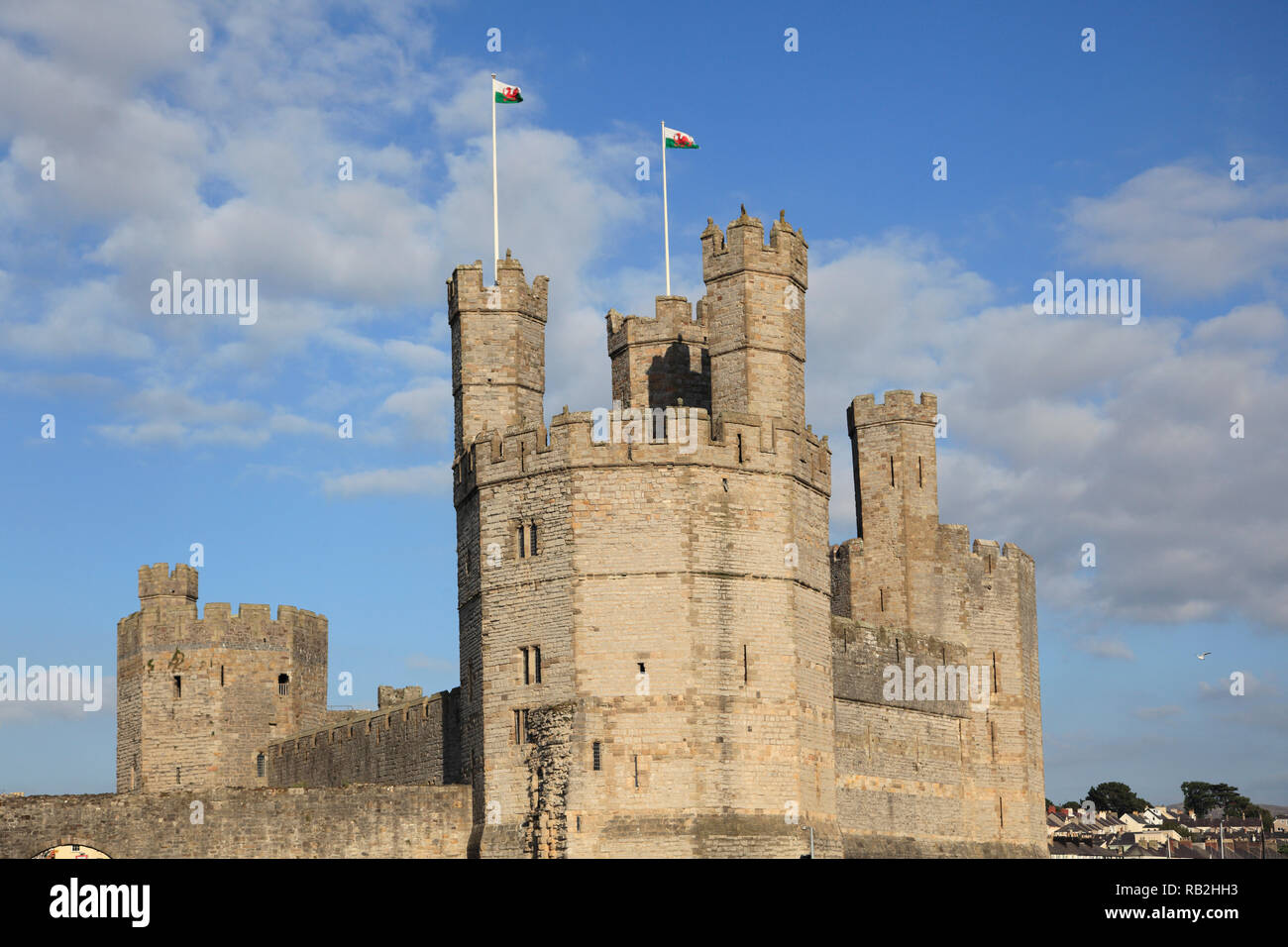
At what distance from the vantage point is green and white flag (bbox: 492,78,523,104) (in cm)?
→ 5119

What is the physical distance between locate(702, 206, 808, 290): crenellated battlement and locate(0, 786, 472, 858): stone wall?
50.4ft

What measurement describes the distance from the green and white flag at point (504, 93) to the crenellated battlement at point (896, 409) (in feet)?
58.8

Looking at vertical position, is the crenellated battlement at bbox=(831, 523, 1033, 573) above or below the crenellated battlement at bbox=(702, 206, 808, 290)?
below

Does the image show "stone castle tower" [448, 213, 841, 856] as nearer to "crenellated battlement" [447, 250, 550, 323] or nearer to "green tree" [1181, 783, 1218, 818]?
"crenellated battlement" [447, 250, 550, 323]

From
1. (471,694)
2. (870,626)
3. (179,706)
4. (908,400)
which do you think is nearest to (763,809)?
(471,694)

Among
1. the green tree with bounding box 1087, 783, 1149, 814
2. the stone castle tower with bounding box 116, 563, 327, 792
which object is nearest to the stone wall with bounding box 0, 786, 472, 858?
the stone castle tower with bounding box 116, 563, 327, 792

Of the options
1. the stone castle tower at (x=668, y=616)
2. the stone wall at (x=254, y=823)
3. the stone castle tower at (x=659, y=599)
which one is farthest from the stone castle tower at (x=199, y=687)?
the stone castle tower at (x=668, y=616)

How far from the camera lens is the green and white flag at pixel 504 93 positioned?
51188mm

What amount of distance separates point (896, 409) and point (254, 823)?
89.2 ft

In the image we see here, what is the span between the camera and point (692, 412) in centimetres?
4466

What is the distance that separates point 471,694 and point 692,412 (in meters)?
9.55

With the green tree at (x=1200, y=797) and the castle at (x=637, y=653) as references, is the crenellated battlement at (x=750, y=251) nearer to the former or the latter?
the castle at (x=637, y=653)

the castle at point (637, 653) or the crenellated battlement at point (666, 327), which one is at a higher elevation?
the crenellated battlement at point (666, 327)

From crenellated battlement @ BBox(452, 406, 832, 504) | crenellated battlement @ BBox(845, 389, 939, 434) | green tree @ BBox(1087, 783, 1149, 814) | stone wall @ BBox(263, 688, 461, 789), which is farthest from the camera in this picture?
green tree @ BBox(1087, 783, 1149, 814)
